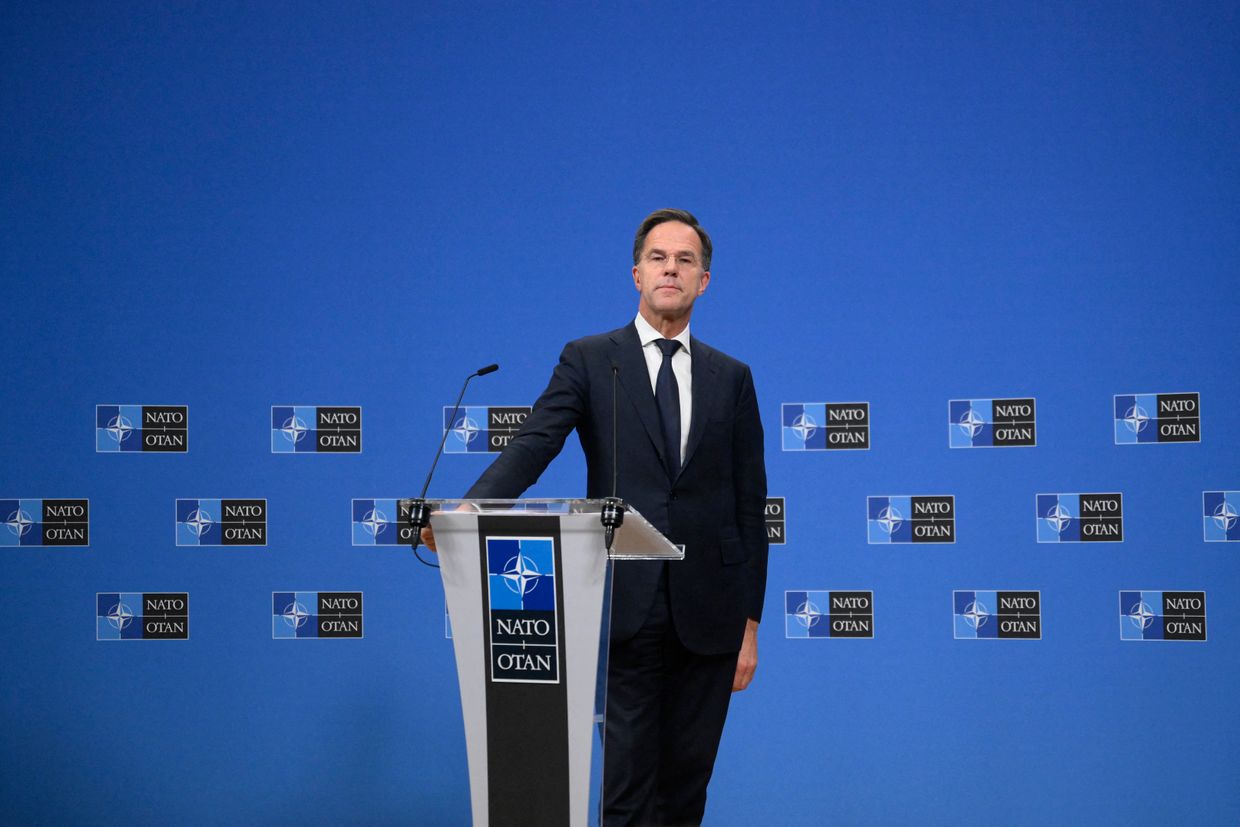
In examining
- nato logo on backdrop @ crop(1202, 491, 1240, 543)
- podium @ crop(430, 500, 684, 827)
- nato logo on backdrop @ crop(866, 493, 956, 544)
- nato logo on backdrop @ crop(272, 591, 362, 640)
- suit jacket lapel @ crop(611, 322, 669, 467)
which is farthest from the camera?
nato logo on backdrop @ crop(272, 591, 362, 640)

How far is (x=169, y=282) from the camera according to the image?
375 cm

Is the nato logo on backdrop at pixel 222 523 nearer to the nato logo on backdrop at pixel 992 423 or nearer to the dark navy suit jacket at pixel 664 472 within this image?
the dark navy suit jacket at pixel 664 472

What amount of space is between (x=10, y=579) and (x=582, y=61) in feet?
9.04

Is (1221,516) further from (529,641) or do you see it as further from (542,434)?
(529,641)

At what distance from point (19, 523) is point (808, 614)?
111 inches

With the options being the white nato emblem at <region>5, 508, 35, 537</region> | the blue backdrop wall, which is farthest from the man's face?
the white nato emblem at <region>5, 508, 35, 537</region>

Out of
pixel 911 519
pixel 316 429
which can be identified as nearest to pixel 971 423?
pixel 911 519

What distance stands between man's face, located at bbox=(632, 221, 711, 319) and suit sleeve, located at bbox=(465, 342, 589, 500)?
211 millimetres

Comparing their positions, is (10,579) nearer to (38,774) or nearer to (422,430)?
(38,774)

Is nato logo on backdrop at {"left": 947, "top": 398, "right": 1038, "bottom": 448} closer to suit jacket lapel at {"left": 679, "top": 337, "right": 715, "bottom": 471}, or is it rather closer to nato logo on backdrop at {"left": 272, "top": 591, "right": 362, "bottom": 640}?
suit jacket lapel at {"left": 679, "top": 337, "right": 715, "bottom": 471}

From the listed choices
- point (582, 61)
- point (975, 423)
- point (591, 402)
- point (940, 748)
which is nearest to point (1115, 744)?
point (940, 748)

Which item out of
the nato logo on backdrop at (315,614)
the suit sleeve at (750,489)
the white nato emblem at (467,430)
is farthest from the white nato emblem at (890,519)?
the nato logo on backdrop at (315,614)

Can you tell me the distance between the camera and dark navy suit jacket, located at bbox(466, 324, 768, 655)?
2154mm

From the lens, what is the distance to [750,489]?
7.84ft
